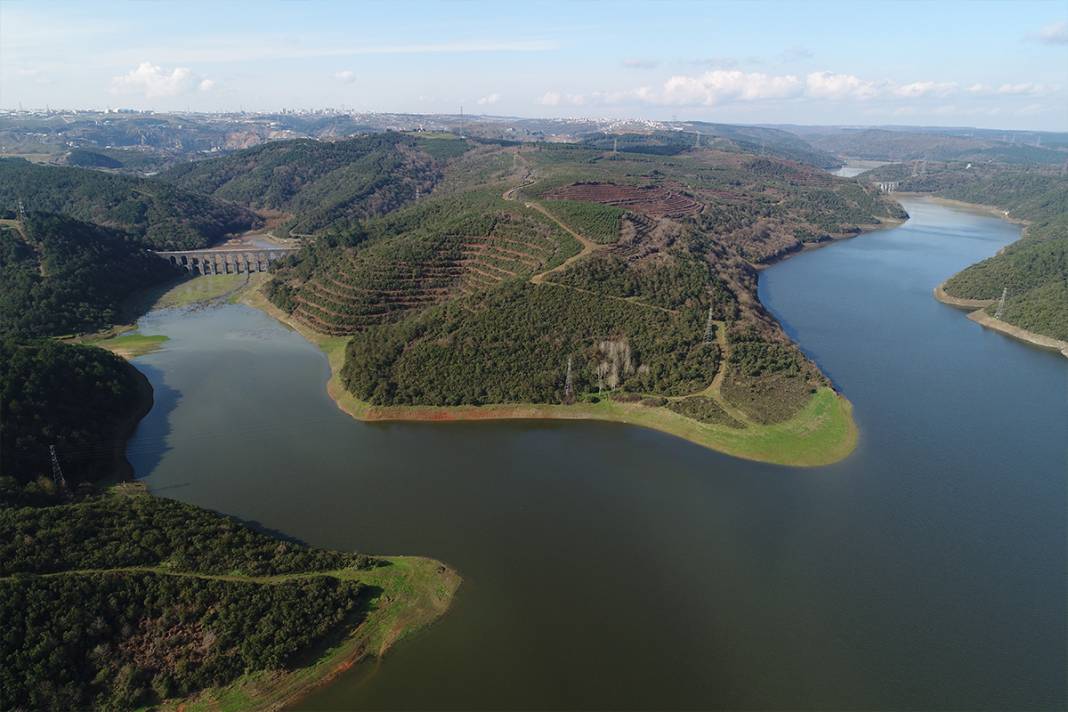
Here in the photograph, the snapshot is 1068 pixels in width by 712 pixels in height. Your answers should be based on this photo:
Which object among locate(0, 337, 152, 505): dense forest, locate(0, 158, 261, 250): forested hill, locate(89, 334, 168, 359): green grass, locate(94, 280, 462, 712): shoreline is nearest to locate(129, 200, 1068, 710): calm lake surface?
locate(94, 280, 462, 712): shoreline

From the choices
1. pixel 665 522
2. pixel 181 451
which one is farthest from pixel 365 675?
pixel 181 451

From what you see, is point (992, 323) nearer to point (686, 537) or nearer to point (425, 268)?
point (686, 537)

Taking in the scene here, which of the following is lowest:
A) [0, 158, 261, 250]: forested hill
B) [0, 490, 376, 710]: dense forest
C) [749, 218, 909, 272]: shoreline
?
[0, 490, 376, 710]: dense forest

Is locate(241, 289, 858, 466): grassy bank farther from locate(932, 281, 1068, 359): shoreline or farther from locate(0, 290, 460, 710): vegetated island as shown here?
locate(932, 281, 1068, 359): shoreline

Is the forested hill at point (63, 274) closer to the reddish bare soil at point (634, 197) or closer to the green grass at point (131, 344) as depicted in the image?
the green grass at point (131, 344)

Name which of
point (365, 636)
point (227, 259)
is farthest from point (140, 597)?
point (227, 259)

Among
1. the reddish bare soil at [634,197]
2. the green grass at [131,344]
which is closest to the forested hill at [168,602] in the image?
the green grass at [131,344]
